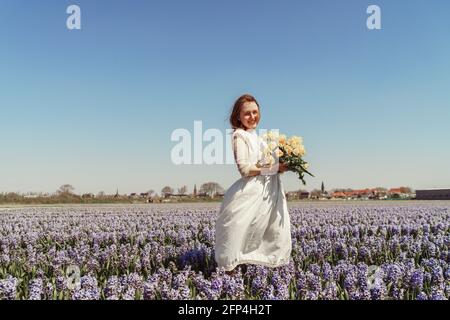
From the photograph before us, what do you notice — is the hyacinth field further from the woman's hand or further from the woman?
the woman's hand

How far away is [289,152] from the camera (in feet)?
18.1

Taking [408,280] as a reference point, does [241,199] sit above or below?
above

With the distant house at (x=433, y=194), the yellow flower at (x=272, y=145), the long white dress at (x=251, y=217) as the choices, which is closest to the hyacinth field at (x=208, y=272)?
the long white dress at (x=251, y=217)

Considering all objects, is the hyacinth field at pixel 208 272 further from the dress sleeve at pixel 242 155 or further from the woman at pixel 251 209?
the dress sleeve at pixel 242 155

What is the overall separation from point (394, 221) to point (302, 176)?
7.85m

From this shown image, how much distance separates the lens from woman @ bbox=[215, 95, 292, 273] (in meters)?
5.46

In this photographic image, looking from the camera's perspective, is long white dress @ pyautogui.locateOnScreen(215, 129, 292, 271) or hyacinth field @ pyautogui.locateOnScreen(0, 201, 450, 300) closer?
hyacinth field @ pyautogui.locateOnScreen(0, 201, 450, 300)

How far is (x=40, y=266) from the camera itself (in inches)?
246

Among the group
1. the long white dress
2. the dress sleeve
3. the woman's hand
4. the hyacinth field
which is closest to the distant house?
the hyacinth field

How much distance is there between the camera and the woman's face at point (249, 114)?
5660 millimetres

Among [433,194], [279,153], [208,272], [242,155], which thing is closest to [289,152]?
[279,153]

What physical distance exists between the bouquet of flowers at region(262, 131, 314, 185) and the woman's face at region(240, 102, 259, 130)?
1.26ft

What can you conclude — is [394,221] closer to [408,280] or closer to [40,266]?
[408,280]
